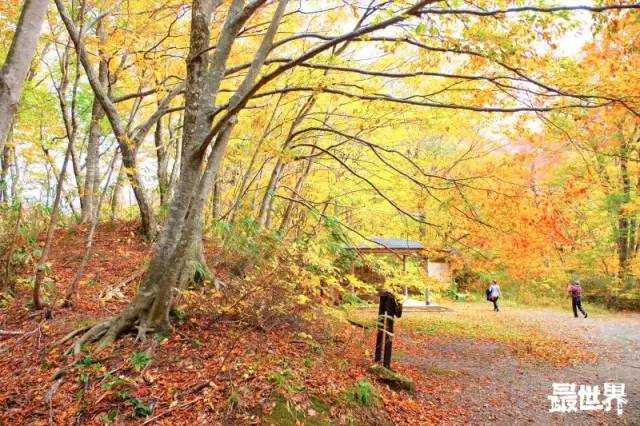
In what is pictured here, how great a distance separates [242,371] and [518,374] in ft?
19.8

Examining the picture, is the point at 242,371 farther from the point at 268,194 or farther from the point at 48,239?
the point at 268,194

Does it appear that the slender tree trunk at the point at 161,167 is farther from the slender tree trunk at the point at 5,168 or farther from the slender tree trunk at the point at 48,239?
the slender tree trunk at the point at 48,239

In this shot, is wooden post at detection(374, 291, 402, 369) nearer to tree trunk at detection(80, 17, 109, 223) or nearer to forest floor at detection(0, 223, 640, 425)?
forest floor at detection(0, 223, 640, 425)

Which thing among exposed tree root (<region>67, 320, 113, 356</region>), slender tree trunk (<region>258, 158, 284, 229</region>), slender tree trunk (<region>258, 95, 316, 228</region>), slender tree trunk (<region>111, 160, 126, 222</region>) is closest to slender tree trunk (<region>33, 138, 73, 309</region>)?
exposed tree root (<region>67, 320, 113, 356</region>)

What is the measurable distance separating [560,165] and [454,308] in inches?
311

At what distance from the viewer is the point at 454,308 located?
19156 millimetres

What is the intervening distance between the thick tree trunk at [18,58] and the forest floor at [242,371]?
285cm

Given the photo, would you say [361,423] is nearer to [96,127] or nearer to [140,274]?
[140,274]

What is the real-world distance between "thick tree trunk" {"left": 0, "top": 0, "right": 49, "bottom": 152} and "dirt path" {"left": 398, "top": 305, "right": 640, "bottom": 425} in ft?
20.2

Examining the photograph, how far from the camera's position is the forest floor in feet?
13.0

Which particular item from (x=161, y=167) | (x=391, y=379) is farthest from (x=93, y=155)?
(x=391, y=379)

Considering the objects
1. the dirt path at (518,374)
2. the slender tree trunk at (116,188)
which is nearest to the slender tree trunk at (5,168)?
the slender tree trunk at (116,188)

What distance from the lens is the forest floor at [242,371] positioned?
396 cm

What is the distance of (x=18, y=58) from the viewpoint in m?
2.32
